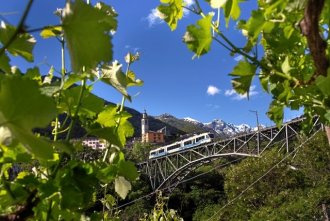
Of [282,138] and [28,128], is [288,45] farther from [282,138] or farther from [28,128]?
[282,138]

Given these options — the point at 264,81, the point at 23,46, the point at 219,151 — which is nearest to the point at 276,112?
the point at 264,81

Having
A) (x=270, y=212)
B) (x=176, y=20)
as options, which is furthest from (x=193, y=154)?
(x=176, y=20)

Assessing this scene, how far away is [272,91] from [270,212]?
16.5 metres

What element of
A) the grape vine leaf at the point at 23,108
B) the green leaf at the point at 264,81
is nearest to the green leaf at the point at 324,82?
the green leaf at the point at 264,81

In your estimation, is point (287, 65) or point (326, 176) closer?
point (287, 65)

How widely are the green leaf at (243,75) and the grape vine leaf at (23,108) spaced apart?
287mm

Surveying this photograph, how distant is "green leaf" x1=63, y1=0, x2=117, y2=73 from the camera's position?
263 millimetres

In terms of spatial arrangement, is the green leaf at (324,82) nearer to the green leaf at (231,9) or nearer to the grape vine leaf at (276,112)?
the green leaf at (231,9)

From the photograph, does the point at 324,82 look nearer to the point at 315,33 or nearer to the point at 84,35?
the point at 315,33

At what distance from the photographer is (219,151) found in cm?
2498

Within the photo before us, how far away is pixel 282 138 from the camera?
76.5 ft

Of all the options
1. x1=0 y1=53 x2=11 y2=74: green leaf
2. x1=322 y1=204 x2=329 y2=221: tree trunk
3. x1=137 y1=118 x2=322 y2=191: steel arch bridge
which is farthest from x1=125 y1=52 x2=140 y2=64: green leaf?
x1=137 y1=118 x2=322 y2=191: steel arch bridge

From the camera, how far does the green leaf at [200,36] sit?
0.51 metres

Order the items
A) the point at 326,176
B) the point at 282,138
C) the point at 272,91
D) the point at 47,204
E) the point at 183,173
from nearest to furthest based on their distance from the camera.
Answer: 1. the point at 47,204
2. the point at 272,91
3. the point at 326,176
4. the point at 282,138
5. the point at 183,173
